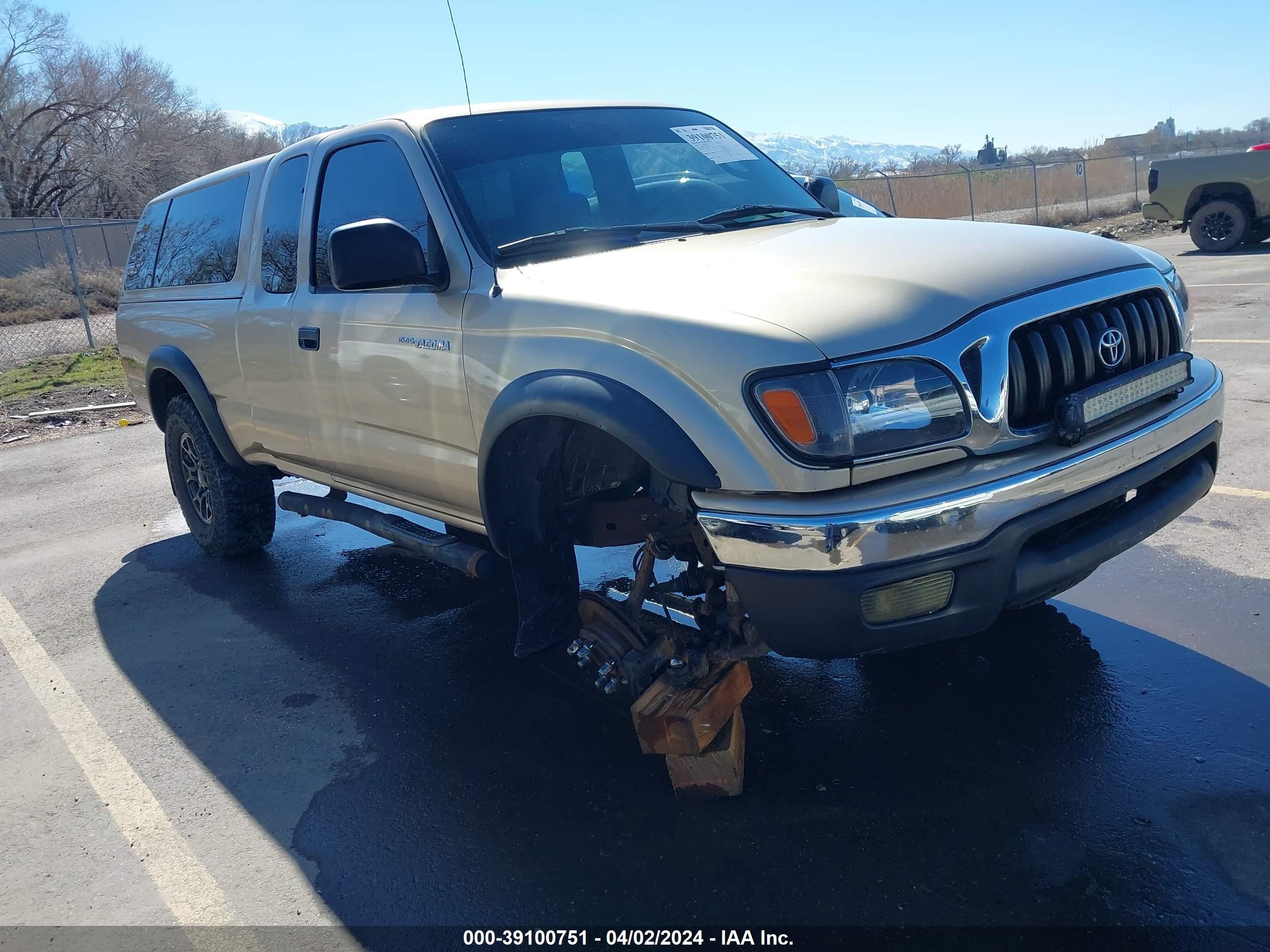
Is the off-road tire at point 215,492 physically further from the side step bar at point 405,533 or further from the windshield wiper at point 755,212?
the windshield wiper at point 755,212

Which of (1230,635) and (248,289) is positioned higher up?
(248,289)

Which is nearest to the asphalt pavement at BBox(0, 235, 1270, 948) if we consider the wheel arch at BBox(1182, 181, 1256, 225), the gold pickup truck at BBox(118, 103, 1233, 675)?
the gold pickup truck at BBox(118, 103, 1233, 675)

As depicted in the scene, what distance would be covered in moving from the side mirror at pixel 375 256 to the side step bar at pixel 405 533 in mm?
1000

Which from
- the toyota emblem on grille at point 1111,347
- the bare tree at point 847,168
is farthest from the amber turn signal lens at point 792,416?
the bare tree at point 847,168

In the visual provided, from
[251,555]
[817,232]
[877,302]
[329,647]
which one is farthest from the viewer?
[251,555]

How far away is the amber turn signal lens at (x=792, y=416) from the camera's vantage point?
2.48m

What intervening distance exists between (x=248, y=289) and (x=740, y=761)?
3.17 m

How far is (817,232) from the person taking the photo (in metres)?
3.53

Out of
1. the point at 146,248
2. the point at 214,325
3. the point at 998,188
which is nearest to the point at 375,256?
the point at 214,325

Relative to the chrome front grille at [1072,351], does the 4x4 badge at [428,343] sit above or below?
above

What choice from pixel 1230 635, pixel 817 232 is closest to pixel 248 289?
pixel 817 232

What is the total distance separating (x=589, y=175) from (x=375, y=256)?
98 cm

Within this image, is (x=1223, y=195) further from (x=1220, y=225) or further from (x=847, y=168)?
(x=847, y=168)

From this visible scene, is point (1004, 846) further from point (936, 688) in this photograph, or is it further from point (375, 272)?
point (375, 272)
